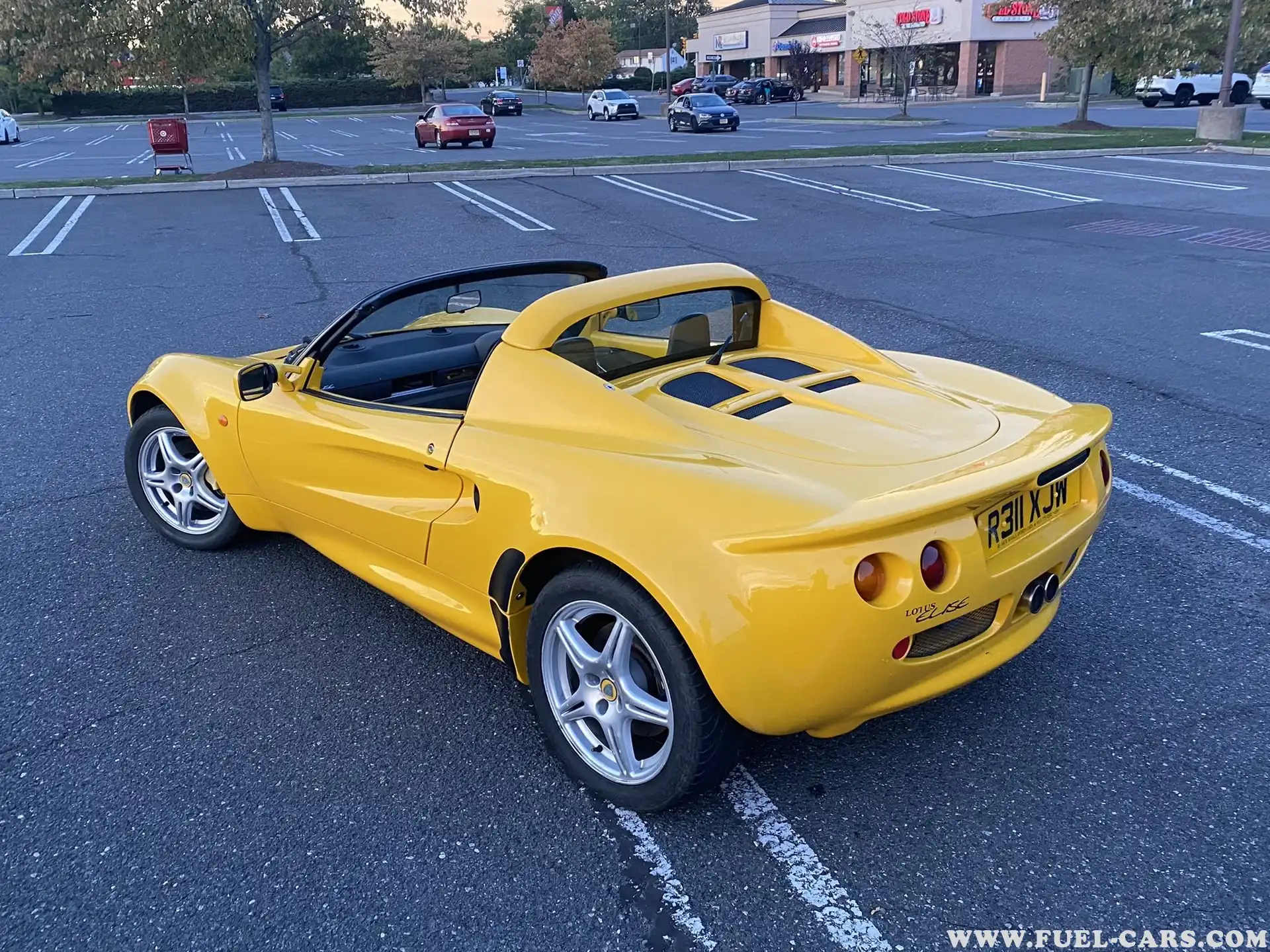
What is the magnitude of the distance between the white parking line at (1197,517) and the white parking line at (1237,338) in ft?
11.0

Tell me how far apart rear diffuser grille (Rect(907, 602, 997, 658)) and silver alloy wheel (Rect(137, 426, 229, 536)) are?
2.93 metres

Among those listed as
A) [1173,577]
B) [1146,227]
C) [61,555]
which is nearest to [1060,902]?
[1173,577]

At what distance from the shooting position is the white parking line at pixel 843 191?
15.4m

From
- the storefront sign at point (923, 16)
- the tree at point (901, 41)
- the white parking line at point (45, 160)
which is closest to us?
the white parking line at point (45, 160)

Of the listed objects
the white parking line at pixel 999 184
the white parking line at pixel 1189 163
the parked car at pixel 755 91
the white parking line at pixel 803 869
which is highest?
the parked car at pixel 755 91

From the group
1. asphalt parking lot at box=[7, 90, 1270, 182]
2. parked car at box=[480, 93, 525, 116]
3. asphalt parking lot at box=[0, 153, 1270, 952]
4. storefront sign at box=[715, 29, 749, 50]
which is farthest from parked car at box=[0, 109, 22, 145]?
storefront sign at box=[715, 29, 749, 50]

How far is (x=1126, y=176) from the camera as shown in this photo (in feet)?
59.0

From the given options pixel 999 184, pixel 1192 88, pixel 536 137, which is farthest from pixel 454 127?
pixel 1192 88

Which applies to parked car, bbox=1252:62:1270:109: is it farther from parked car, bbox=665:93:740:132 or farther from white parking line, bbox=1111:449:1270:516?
white parking line, bbox=1111:449:1270:516

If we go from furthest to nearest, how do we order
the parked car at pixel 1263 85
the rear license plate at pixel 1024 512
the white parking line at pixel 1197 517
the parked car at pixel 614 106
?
1. the parked car at pixel 614 106
2. the parked car at pixel 1263 85
3. the white parking line at pixel 1197 517
4. the rear license plate at pixel 1024 512

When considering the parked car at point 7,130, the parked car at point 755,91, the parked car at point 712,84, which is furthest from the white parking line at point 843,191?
the parked car at point 755,91

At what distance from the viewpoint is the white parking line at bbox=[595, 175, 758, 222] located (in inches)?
587

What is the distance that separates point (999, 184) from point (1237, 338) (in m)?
10.9

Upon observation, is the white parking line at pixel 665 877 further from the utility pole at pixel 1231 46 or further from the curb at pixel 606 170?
the utility pole at pixel 1231 46
